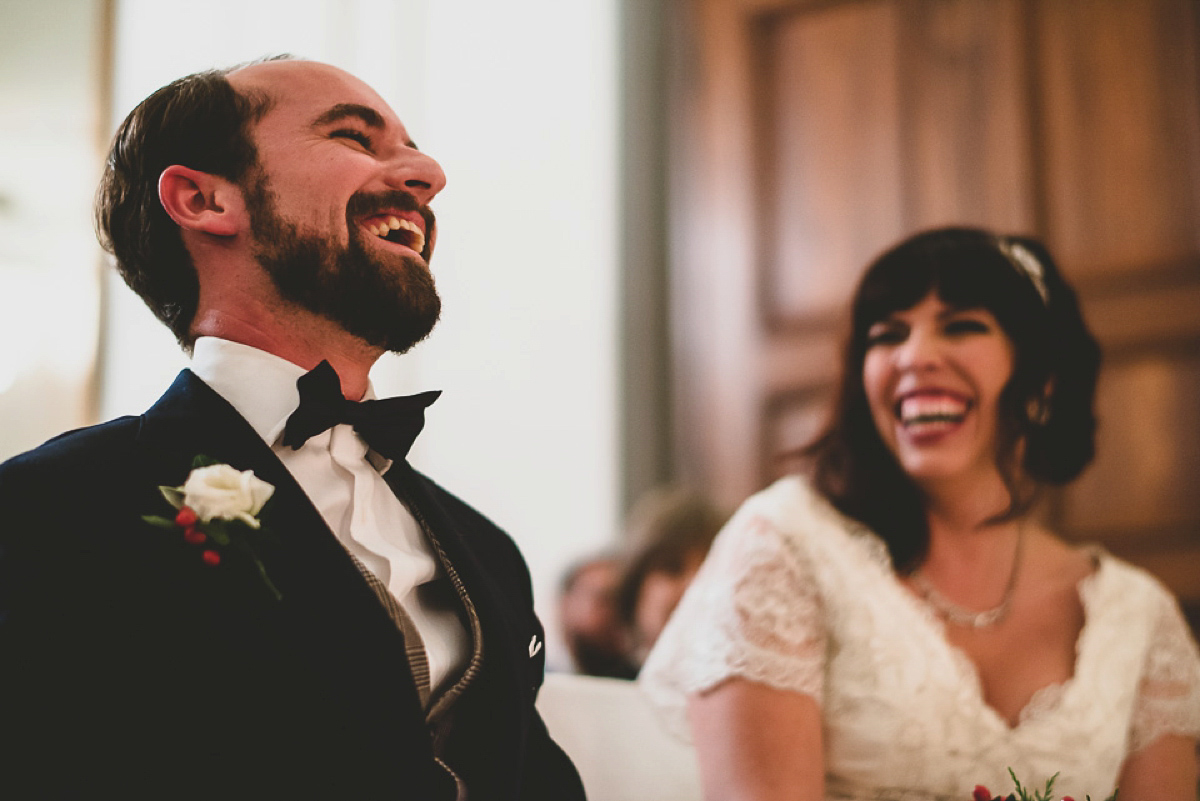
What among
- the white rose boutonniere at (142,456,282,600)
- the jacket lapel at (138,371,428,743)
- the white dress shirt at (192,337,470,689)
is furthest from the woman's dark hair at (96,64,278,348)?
the white rose boutonniere at (142,456,282,600)

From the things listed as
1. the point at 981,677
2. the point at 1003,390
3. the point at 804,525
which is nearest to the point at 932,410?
the point at 1003,390

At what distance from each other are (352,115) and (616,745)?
1039mm

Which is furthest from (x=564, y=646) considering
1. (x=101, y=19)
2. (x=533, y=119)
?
(x=101, y=19)

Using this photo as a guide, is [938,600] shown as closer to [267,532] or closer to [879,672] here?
[879,672]

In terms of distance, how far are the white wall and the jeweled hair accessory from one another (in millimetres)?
1549

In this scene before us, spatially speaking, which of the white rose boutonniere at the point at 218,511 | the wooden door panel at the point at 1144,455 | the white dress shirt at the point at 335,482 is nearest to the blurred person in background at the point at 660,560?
the wooden door panel at the point at 1144,455

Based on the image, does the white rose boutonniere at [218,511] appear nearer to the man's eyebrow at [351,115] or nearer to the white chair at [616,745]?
the man's eyebrow at [351,115]

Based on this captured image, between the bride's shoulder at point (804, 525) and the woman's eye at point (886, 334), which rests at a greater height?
the woman's eye at point (886, 334)

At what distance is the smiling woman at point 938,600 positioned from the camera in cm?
170

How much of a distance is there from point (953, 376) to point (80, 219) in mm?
1433

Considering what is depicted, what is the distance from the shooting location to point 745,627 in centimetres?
173

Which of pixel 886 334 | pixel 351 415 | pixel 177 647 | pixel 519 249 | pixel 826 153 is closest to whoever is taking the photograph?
pixel 177 647

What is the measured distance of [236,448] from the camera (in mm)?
1178

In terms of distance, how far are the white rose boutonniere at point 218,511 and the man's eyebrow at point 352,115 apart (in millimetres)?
468
